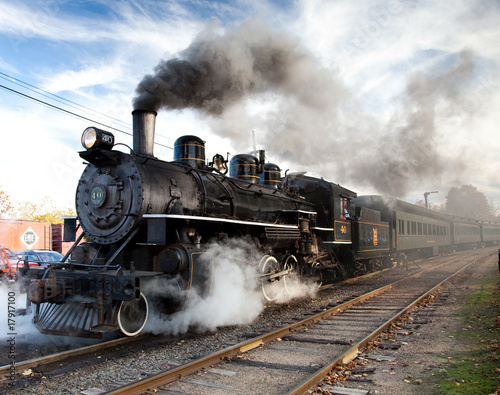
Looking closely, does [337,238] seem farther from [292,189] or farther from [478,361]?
[478,361]

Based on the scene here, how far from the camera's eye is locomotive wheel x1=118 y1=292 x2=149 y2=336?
518 centimetres

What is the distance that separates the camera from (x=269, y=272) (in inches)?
312

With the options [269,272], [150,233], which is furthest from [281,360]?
[269,272]

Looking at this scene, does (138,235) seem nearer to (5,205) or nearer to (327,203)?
(327,203)

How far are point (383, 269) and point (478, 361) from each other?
13212 millimetres

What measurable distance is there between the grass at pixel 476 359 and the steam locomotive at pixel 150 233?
3309 mm

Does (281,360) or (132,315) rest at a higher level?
(132,315)

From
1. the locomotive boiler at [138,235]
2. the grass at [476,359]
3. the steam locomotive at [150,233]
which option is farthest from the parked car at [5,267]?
the grass at [476,359]

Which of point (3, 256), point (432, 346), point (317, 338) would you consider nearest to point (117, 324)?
point (317, 338)

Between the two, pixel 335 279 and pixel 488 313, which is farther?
pixel 335 279

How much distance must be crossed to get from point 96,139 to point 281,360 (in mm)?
3927

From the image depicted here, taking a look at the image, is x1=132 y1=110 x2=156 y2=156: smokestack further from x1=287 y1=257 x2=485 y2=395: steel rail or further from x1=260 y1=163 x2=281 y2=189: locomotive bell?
x1=287 y1=257 x2=485 y2=395: steel rail

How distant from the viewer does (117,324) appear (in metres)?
5.00

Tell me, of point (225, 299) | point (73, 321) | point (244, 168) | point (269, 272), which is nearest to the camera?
point (73, 321)
